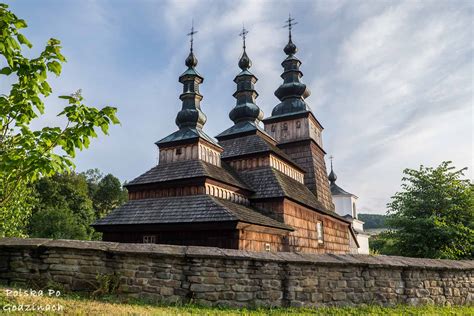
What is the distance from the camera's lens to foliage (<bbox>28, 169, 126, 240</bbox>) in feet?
95.0

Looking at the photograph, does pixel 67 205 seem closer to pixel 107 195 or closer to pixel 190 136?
pixel 107 195

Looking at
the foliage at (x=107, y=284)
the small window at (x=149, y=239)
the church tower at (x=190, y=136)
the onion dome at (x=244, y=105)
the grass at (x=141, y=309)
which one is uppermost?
the onion dome at (x=244, y=105)

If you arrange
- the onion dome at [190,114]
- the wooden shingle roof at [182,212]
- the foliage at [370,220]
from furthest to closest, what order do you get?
the foliage at [370,220]
the onion dome at [190,114]
the wooden shingle roof at [182,212]

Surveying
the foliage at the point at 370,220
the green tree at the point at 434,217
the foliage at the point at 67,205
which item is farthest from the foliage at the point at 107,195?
the foliage at the point at 370,220

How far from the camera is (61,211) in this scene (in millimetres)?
29797

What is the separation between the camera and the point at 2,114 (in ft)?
16.3

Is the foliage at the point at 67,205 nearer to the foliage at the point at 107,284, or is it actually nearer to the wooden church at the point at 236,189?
the wooden church at the point at 236,189

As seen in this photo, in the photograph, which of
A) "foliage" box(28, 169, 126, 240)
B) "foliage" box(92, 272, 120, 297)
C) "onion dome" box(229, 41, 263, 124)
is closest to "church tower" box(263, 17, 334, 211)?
"onion dome" box(229, 41, 263, 124)

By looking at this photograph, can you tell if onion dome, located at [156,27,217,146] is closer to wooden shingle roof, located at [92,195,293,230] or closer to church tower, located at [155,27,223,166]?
church tower, located at [155,27,223,166]

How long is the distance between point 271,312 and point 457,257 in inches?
513

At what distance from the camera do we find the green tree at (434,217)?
1538 cm

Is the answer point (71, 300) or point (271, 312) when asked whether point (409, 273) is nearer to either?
point (271, 312)

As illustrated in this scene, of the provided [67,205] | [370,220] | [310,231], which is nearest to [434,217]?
[310,231]

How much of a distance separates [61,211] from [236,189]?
66.6ft
